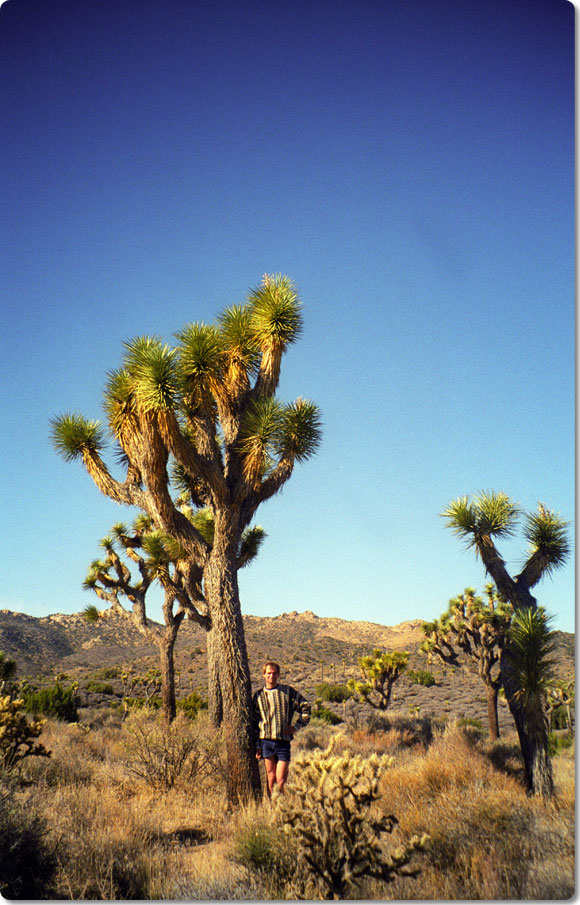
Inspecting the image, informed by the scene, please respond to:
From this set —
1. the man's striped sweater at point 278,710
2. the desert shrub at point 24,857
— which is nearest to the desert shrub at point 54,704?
the man's striped sweater at point 278,710

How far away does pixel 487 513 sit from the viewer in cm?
816

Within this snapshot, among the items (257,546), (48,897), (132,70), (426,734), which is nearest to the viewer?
(48,897)

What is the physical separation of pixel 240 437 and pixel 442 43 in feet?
16.5

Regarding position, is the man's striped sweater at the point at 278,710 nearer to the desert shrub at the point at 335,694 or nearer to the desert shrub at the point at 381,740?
the desert shrub at the point at 381,740

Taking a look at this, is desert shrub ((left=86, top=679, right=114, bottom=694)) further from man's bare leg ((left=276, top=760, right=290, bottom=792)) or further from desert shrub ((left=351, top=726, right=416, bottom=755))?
man's bare leg ((left=276, top=760, right=290, bottom=792))

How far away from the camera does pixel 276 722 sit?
5660mm

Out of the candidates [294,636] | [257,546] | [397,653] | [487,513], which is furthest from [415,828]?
[294,636]

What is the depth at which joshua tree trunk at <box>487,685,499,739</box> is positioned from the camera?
14227mm

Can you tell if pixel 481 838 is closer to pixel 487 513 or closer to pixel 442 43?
pixel 487 513

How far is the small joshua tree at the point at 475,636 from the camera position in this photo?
14.5 metres

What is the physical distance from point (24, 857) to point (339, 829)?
242 centimetres

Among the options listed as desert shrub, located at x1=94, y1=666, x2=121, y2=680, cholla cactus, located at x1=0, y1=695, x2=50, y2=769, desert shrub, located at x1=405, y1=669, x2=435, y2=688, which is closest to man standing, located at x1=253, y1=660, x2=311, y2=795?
cholla cactus, located at x1=0, y1=695, x2=50, y2=769

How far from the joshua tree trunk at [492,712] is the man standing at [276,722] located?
10.6 m

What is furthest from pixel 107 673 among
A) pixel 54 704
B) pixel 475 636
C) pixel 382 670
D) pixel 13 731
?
pixel 13 731
